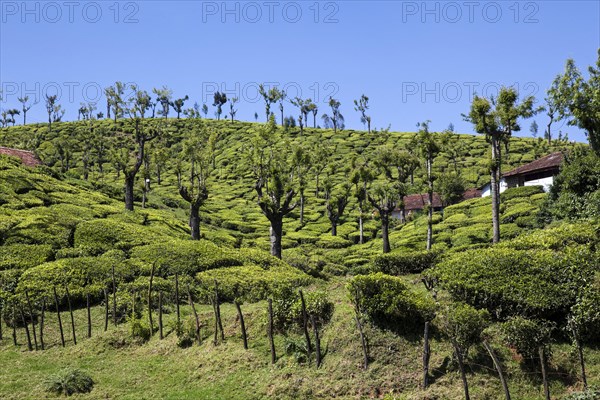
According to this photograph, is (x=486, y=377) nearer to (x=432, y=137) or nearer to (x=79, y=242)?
(x=79, y=242)

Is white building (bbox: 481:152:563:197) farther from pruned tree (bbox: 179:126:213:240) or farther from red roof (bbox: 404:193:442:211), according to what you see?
pruned tree (bbox: 179:126:213:240)

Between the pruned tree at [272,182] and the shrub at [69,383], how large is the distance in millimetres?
16497

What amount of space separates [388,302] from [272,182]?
18162mm

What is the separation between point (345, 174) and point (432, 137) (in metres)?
49.6

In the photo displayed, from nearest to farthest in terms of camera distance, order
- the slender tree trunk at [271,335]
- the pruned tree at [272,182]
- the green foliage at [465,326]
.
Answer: the green foliage at [465,326] → the slender tree trunk at [271,335] → the pruned tree at [272,182]

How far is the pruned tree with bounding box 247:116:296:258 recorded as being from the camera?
32656 millimetres

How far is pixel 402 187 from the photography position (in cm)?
4175

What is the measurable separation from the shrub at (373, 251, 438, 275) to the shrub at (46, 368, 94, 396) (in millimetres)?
13649

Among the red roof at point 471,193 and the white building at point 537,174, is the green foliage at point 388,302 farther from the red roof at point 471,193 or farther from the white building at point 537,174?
the red roof at point 471,193

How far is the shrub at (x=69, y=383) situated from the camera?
53.2ft

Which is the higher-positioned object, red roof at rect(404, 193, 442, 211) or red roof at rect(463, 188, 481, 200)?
red roof at rect(463, 188, 481, 200)

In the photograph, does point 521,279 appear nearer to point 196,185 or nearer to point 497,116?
point 497,116

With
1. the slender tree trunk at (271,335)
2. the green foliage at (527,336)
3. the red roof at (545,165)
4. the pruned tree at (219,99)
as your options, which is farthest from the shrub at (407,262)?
the pruned tree at (219,99)

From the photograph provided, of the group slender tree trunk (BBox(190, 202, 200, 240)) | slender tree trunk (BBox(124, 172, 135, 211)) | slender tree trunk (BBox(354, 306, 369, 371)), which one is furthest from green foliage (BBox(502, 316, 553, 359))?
slender tree trunk (BBox(124, 172, 135, 211))
